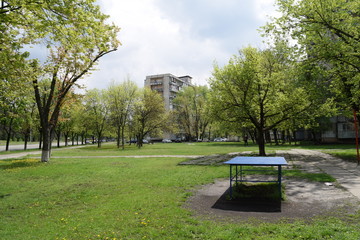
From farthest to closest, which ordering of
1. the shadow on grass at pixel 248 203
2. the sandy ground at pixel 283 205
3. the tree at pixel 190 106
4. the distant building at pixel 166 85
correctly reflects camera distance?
1. the distant building at pixel 166 85
2. the tree at pixel 190 106
3. the shadow on grass at pixel 248 203
4. the sandy ground at pixel 283 205

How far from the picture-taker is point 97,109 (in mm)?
51188

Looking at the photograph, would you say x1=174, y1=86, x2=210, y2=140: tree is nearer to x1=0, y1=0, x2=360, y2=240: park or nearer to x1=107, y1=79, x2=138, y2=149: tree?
x1=107, y1=79, x2=138, y2=149: tree

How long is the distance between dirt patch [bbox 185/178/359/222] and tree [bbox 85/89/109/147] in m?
44.7

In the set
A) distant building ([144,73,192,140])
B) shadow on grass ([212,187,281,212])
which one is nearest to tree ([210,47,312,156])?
shadow on grass ([212,187,281,212])

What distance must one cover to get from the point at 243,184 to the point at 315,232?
3465mm

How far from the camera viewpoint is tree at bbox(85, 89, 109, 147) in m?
50.1

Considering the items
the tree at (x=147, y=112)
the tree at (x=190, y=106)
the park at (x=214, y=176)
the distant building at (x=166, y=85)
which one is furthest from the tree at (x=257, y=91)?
the distant building at (x=166, y=85)

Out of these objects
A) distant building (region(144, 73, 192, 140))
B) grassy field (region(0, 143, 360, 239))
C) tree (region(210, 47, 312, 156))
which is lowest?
grassy field (region(0, 143, 360, 239))

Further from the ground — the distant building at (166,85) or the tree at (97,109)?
the distant building at (166,85)

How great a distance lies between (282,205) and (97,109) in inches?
1906

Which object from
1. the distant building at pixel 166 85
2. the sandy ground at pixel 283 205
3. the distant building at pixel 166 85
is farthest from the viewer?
the distant building at pixel 166 85

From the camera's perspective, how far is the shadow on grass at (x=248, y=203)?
272 inches

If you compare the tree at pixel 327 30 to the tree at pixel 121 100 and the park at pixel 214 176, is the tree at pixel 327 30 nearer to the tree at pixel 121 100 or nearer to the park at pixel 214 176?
the park at pixel 214 176

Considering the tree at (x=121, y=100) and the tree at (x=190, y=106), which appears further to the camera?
the tree at (x=190, y=106)
